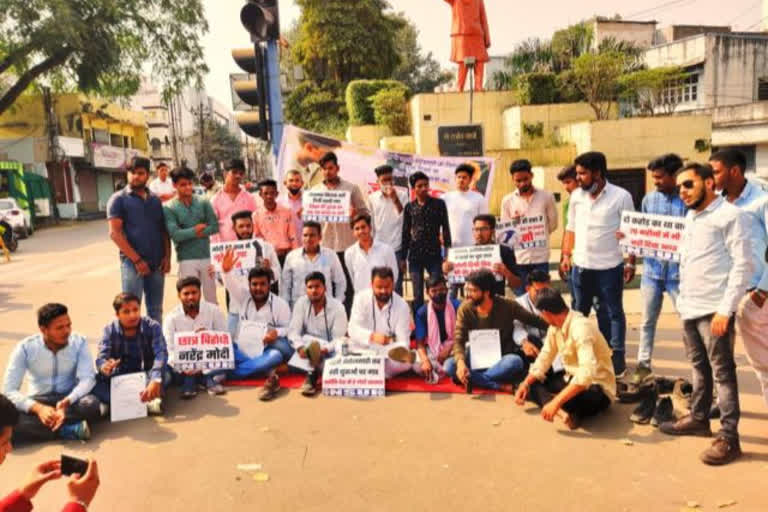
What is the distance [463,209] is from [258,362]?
8.48ft

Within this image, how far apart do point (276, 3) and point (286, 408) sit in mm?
3851

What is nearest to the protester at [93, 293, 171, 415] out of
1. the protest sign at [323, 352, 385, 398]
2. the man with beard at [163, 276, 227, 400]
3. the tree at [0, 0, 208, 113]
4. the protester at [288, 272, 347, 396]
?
the man with beard at [163, 276, 227, 400]

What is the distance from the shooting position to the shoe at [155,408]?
471 cm

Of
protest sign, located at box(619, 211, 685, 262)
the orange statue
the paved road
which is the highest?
the orange statue

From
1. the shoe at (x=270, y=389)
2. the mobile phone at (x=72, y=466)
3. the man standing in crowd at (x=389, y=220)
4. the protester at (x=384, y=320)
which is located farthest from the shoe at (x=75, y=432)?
the man standing in crowd at (x=389, y=220)

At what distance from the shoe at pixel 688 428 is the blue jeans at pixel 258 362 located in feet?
10.4

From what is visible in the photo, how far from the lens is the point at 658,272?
198 inches

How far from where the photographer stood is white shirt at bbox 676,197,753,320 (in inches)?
135

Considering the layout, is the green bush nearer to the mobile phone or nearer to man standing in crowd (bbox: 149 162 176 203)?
man standing in crowd (bbox: 149 162 176 203)

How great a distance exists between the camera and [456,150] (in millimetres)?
10641

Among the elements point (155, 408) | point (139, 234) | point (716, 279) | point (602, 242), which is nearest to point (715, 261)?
point (716, 279)

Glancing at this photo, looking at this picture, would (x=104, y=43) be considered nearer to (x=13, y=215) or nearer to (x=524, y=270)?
(x=13, y=215)

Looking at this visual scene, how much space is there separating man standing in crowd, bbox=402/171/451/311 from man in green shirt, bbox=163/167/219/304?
1.98 meters

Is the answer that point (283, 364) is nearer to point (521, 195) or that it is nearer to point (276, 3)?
point (521, 195)
